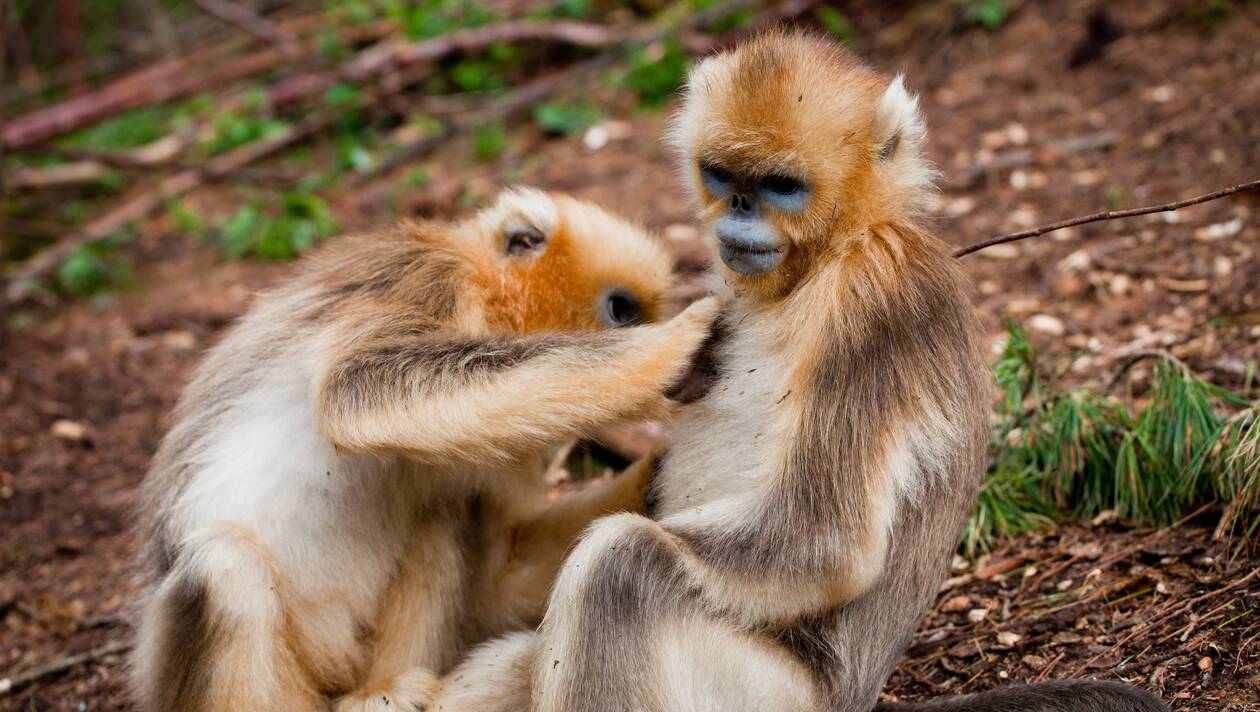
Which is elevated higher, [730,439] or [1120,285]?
[730,439]

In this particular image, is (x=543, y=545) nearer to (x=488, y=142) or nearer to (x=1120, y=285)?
(x=1120, y=285)

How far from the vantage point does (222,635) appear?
11.5ft

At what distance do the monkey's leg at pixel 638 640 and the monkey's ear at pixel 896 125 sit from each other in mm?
1290

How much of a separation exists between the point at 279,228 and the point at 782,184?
7.08 metres

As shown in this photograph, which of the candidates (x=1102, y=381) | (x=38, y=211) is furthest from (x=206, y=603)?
(x=38, y=211)

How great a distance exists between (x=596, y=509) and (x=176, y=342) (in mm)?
5387

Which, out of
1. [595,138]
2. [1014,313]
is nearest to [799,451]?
[1014,313]

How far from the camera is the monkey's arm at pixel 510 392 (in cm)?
341

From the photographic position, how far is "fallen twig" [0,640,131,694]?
16.1 feet

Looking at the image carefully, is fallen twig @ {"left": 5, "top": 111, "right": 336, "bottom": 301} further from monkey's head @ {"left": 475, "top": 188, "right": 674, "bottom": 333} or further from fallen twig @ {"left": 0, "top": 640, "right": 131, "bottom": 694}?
monkey's head @ {"left": 475, "top": 188, "right": 674, "bottom": 333}

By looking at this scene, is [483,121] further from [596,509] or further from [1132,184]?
[596,509]

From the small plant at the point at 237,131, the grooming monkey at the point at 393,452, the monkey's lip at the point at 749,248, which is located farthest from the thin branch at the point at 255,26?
the monkey's lip at the point at 749,248

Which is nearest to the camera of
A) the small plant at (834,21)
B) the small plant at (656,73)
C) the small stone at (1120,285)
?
the small stone at (1120,285)

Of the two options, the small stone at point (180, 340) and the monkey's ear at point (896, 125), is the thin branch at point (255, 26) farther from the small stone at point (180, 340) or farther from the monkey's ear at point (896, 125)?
the monkey's ear at point (896, 125)
